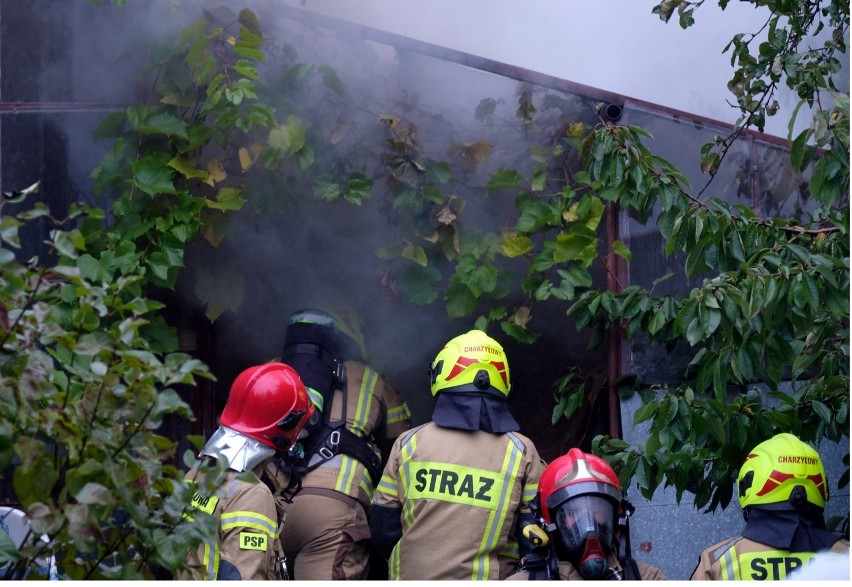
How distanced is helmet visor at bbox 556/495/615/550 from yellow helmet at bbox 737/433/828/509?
1.68 ft

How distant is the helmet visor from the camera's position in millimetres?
3340

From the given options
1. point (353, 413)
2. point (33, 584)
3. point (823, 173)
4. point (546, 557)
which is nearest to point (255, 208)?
point (353, 413)

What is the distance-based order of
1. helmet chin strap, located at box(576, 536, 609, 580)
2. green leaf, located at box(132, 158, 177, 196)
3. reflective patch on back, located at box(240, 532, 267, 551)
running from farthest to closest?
green leaf, located at box(132, 158, 177, 196) → reflective patch on back, located at box(240, 532, 267, 551) → helmet chin strap, located at box(576, 536, 609, 580)

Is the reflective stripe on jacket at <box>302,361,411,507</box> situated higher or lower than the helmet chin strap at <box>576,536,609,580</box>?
higher

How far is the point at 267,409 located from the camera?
3855mm

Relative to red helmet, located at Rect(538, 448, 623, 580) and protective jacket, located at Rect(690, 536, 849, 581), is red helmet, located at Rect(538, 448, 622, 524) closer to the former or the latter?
red helmet, located at Rect(538, 448, 623, 580)

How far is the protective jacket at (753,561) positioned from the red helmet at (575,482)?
0.41m

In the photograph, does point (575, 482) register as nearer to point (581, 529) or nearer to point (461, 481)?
point (581, 529)

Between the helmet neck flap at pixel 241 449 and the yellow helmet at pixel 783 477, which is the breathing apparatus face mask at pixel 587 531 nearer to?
the yellow helmet at pixel 783 477

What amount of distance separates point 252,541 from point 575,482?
3.54 feet

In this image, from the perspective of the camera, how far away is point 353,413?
4.96m

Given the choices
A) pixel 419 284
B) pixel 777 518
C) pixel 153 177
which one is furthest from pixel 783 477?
pixel 153 177

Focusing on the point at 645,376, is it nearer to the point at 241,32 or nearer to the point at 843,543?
the point at 843,543

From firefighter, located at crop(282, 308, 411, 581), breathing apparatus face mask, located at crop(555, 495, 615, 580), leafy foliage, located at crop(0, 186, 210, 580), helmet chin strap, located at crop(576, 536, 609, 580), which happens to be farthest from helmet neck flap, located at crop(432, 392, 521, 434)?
leafy foliage, located at crop(0, 186, 210, 580)
